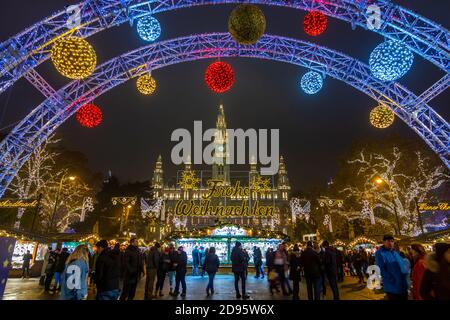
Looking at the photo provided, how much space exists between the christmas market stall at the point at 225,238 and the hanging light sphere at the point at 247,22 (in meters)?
17.0

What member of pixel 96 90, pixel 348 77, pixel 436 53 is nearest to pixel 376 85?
pixel 348 77

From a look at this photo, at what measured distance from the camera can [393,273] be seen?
443 centimetres

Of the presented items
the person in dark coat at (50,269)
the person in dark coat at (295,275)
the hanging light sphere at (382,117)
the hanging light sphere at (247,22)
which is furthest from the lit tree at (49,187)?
the hanging light sphere at (382,117)

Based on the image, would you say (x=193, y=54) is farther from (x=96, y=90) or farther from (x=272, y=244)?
(x=272, y=244)

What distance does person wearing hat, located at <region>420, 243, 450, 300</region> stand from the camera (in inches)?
142

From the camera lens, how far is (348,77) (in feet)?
60.3

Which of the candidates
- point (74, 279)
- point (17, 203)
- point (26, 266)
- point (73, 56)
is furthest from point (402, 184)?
point (17, 203)

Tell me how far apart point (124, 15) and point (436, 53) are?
15968 mm

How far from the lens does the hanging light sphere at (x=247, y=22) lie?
30.5ft

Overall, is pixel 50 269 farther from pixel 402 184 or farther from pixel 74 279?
pixel 402 184

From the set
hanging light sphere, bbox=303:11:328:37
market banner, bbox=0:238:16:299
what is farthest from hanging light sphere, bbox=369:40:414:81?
market banner, bbox=0:238:16:299

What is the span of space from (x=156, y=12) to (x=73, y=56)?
5711 mm

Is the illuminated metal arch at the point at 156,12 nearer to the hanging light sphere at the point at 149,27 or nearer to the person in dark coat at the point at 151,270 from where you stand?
the hanging light sphere at the point at 149,27

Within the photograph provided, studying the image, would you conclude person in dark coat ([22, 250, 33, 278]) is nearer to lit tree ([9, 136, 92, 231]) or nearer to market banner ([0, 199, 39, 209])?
market banner ([0, 199, 39, 209])
